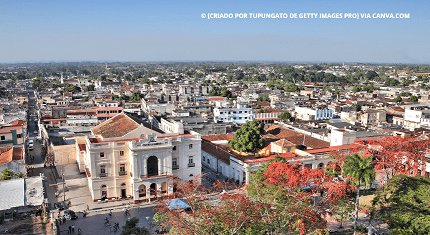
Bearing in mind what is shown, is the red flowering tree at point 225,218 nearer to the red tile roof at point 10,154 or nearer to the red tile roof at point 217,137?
the red tile roof at point 10,154

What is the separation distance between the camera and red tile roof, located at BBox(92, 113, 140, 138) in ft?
114

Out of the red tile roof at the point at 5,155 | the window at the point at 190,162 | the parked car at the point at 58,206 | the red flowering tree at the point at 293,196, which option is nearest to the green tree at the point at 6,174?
the red tile roof at the point at 5,155

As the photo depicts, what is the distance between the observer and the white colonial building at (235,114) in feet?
236

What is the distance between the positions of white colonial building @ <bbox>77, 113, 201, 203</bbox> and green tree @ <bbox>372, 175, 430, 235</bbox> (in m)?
17.2

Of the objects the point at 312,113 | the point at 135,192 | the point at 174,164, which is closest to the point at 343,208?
the point at 174,164

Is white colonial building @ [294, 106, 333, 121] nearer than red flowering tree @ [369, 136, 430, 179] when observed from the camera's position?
No

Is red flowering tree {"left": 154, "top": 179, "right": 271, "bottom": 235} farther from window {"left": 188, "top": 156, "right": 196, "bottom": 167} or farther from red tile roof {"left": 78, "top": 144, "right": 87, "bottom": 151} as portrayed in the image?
red tile roof {"left": 78, "top": 144, "right": 87, "bottom": 151}

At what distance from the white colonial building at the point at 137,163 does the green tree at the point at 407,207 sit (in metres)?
17.2

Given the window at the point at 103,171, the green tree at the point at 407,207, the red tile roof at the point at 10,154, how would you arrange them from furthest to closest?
the red tile roof at the point at 10,154
the window at the point at 103,171
the green tree at the point at 407,207

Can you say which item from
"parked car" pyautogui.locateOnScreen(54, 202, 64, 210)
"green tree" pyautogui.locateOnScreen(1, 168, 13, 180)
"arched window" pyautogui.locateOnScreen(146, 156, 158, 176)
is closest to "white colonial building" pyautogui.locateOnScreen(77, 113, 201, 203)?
"arched window" pyautogui.locateOnScreen(146, 156, 158, 176)

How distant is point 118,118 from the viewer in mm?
40812

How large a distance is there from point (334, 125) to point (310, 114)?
2761cm

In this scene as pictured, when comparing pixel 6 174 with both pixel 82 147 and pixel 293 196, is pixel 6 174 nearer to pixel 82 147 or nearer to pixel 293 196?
pixel 82 147

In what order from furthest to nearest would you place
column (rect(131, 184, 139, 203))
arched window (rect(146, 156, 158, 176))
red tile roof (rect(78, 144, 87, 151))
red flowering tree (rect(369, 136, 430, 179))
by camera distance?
red tile roof (rect(78, 144, 87, 151))
red flowering tree (rect(369, 136, 430, 179))
arched window (rect(146, 156, 158, 176))
column (rect(131, 184, 139, 203))
